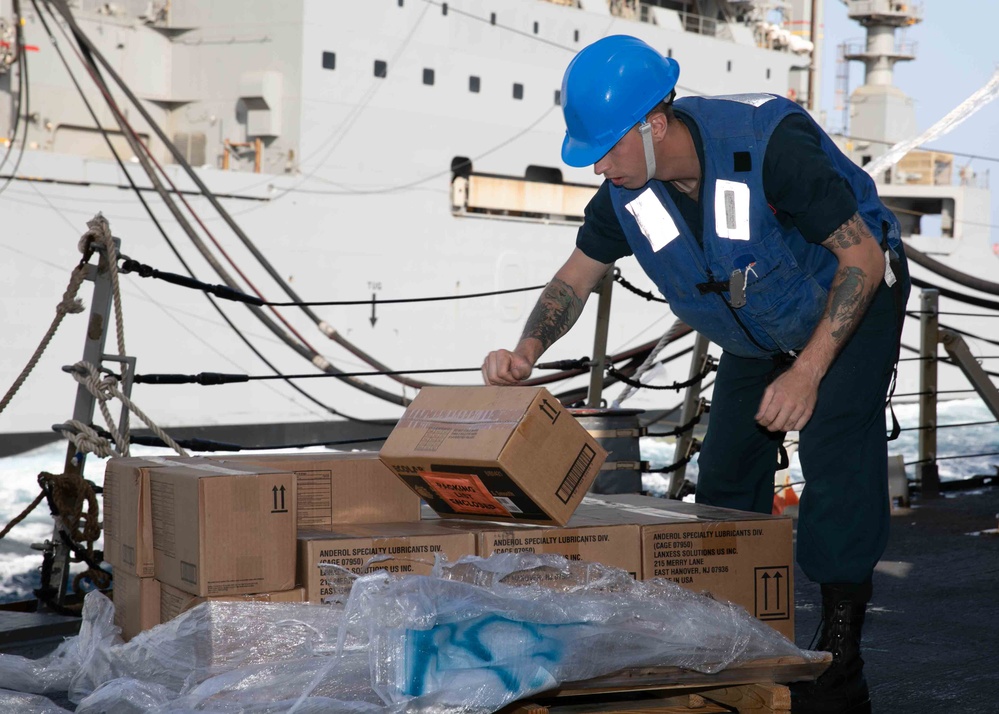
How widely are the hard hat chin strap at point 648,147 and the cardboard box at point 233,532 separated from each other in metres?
0.95

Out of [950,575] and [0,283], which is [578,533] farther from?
[0,283]

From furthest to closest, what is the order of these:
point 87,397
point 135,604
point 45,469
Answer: point 45,469 < point 87,397 < point 135,604

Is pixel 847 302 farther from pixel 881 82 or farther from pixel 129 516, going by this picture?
pixel 881 82

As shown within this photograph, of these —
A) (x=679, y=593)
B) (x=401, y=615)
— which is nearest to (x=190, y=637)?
(x=401, y=615)

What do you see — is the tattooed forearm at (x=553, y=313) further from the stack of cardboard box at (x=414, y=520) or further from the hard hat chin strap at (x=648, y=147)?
the hard hat chin strap at (x=648, y=147)

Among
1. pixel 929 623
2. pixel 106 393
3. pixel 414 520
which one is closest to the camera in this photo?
pixel 414 520

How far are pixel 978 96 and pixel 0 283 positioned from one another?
11190 mm

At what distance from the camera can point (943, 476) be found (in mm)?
10914

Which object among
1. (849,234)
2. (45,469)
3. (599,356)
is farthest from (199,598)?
(45,469)

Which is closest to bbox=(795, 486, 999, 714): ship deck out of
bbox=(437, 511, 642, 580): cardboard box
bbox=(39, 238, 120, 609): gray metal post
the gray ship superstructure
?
bbox=(437, 511, 642, 580): cardboard box

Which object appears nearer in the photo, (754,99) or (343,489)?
(754,99)

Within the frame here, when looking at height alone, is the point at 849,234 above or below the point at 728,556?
above

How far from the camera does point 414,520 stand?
2.44m

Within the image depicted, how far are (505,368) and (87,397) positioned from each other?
183 cm
